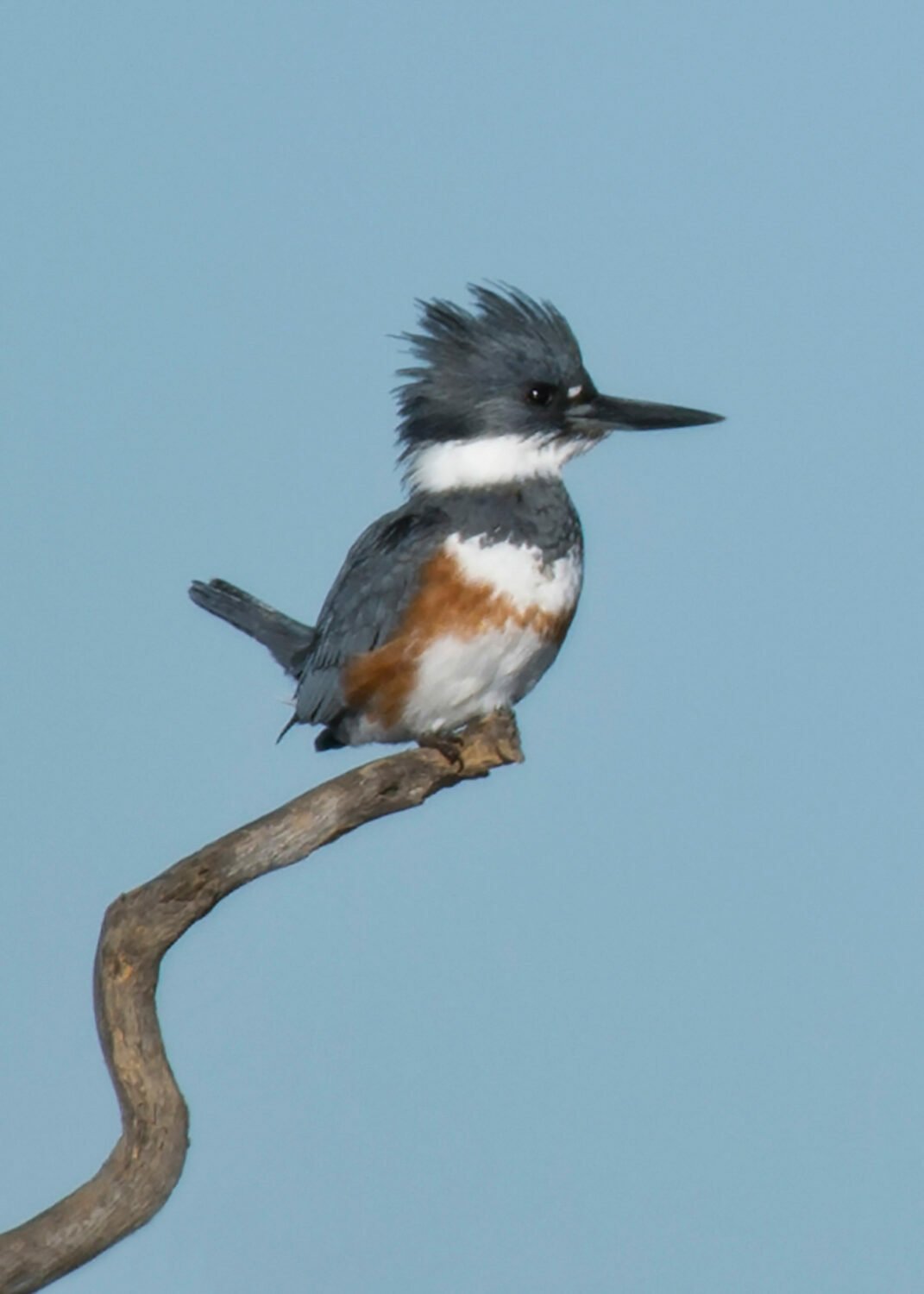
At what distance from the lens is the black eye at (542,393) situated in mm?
3506

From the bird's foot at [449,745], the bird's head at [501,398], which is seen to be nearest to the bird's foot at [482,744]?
the bird's foot at [449,745]

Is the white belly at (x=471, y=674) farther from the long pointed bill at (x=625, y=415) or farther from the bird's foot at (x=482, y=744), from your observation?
the long pointed bill at (x=625, y=415)

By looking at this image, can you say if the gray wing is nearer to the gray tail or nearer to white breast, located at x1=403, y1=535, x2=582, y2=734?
white breast, located at x1=403, y1=535, x2=582, y2=734

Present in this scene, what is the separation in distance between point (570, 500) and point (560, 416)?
14cm

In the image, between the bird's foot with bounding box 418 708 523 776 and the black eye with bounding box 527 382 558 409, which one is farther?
the black eye with bounding box 527 382 558 409

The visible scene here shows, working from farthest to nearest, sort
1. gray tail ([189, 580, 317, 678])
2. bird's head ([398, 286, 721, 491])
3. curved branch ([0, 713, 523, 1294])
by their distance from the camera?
1. gray tail ([189, 580, 317, 678])
2. bird's head ([398, 286, 721, 491])
3. curved branch ([0, 713, 523, 1294])

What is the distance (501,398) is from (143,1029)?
121 cm

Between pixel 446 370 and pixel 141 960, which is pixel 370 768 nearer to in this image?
pixel 141 960

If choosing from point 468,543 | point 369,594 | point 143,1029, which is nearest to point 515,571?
point 468,543

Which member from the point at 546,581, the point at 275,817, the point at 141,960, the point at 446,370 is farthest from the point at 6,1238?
the point at 446,370

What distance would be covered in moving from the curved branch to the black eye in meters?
0.77

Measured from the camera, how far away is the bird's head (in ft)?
11.5

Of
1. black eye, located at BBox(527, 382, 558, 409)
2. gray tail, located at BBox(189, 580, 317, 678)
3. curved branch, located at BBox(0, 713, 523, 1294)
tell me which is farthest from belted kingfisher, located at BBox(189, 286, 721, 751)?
curved branch, located at BBox(0, 713, 523, 1294)

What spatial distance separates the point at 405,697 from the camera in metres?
3.40
